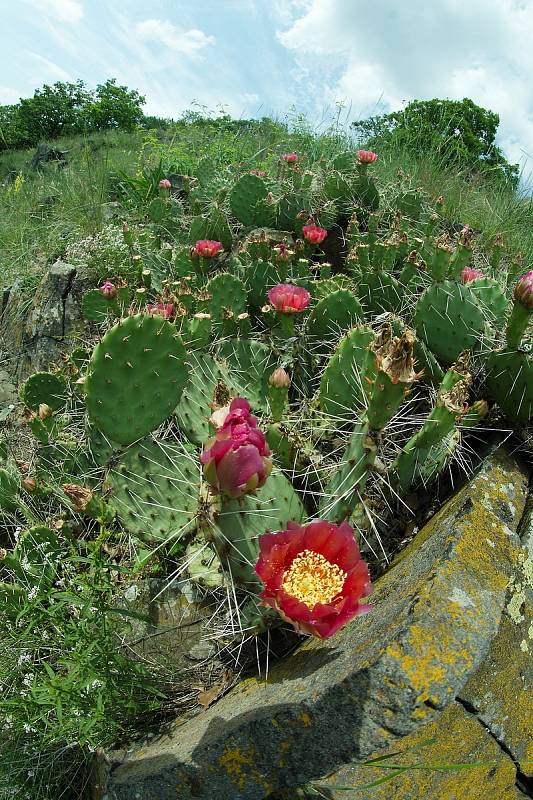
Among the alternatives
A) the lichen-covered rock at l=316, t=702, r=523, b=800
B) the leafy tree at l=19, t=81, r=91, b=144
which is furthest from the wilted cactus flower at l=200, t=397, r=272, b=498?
the leafy tree at l=19, t=81, r=91, b=144

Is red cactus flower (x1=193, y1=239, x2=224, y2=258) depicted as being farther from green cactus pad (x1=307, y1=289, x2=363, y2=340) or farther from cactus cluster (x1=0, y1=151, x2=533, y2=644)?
green cactus pad (x1=307, y1=289, x2=363, y2=340)

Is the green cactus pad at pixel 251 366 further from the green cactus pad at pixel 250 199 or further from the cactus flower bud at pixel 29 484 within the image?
the green cactus pad at pixel 250 199

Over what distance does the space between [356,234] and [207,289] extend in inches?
37.6

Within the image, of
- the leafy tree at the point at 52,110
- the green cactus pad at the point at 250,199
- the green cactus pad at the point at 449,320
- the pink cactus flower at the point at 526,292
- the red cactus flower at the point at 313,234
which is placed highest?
the leafy tree at the point at 52,110

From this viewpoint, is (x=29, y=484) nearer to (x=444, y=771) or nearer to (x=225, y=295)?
(x=225, y=295)

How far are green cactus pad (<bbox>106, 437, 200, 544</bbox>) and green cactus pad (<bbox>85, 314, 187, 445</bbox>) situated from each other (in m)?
0.07

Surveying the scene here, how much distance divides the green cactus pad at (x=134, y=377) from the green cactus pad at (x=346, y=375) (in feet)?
1.64

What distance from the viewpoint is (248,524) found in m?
1.31

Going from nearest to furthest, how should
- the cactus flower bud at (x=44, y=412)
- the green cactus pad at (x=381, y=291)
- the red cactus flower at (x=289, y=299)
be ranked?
the red cactus flower at (x=289, y=299)
the cactus flower bud at (x=44, y=412)
the green cactus pad at (x=381, y=291)

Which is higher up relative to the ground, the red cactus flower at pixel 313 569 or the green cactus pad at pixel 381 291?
the green cactus pad at pixel 381 291

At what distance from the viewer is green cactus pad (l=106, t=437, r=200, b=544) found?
60.8 inches

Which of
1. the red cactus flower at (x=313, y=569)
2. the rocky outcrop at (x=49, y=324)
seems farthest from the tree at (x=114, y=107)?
the red cactus flower at (x=313, y=569)

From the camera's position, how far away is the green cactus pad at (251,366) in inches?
85.4

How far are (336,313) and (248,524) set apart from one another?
108 centimetres
